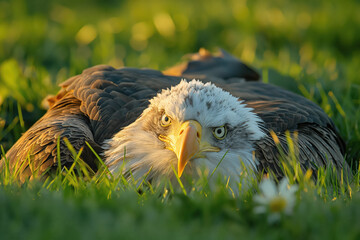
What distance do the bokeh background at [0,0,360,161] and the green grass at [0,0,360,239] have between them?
2 centimetres

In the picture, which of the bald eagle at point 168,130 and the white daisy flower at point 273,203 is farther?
the bald eagle at point 168,130

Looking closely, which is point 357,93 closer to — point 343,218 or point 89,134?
point 89,134

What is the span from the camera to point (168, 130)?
3863mm

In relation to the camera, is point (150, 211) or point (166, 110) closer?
point (150, 211)

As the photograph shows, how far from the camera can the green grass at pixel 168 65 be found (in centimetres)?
254

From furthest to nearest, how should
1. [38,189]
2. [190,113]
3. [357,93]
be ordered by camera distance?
[357,93]
[190,113]
[38,189]

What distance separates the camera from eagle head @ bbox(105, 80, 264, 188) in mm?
3727

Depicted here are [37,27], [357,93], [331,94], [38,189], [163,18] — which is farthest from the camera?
[163,18]

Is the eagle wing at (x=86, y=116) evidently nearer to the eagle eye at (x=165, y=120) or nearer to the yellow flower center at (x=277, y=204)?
the eagle eye at (x=165, y=120)

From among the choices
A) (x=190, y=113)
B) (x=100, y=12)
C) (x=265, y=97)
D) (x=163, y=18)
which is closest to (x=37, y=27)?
(x=163, y=18)

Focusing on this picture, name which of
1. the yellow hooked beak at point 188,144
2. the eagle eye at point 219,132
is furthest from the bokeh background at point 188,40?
the yellow hooked beak at point 188,144

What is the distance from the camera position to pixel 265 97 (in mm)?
4863

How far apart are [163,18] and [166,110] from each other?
5761mm

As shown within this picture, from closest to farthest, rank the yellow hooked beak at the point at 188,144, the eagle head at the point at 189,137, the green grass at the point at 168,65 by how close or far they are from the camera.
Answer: the green grass at the point at 168,65
the yellow hooked beak at the point at 188,144
the eagle head at the point at 189,137
